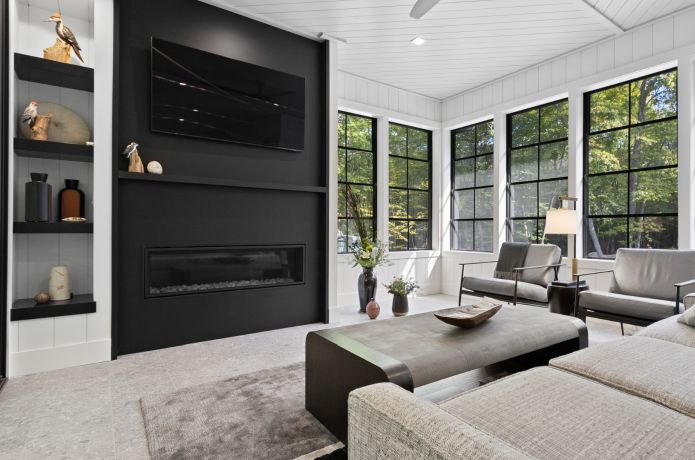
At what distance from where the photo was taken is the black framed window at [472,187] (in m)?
5.52

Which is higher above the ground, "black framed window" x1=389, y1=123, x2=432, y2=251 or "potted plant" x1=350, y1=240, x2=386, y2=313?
"black framed window" x1=389, y1=123, x2=432, y2=251

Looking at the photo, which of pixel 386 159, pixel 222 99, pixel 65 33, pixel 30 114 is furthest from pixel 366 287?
pixel 65 33

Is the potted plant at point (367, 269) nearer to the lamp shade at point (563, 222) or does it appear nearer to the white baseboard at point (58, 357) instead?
the lamp shade at point (563, 222)

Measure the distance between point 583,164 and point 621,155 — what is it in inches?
14.6

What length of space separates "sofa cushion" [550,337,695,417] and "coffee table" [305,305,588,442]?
38cm

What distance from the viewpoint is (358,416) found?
102cm

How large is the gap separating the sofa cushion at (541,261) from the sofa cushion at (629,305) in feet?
2.53

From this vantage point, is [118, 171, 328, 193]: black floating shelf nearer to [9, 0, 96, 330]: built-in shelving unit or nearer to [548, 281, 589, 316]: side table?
[9, 0, 96, 330]: built-in shelving unit

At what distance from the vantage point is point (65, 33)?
2.76m

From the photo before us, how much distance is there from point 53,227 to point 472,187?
4.95m

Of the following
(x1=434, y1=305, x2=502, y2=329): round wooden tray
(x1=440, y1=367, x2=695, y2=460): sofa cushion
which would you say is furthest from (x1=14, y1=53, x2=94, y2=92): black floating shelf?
(x1=440, y1=367, x2=695, y2=460): sofa cushion

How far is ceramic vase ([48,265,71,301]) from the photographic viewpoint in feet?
9.43

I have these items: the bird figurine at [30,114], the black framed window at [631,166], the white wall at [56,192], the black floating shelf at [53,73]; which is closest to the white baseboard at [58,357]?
the white wall at [56,192]

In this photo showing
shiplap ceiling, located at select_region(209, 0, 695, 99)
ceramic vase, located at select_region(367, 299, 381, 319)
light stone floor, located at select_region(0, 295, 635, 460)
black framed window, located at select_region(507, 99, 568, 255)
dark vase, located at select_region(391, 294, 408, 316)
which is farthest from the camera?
black framed window, located at select_region(507, 99, 568, 255)
